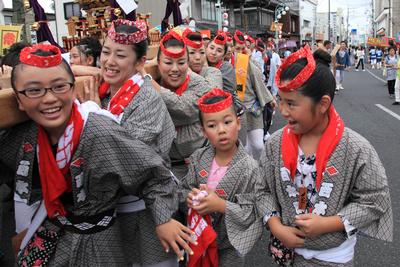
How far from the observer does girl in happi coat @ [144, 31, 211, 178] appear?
3115 millimetres

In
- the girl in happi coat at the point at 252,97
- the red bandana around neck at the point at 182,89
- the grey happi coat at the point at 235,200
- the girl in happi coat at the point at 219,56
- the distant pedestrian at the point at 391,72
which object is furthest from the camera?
the distant pedestrian at the point at 391,72

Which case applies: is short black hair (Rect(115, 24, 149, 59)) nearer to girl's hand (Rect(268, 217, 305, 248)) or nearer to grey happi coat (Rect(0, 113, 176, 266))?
grey happi coat (Rect(0, 113, 176, 266))

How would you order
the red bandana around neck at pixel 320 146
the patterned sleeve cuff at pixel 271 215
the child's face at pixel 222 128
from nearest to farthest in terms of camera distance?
the red bandana around neck at pixel 320 146
the patterned sleeve cuff at pixel 271 215
the child's face at pixel 222 128

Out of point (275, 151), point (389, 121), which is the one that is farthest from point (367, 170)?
point (389, 121)

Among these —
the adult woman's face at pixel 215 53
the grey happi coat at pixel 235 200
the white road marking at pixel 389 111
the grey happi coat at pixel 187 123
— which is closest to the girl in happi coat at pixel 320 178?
the grey happi coat at pixel 235 200

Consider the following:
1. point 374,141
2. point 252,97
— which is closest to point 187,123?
point 252,97

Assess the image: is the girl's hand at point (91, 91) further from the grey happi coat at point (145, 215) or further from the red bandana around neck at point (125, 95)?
the grey happi coat at point (145, 215)

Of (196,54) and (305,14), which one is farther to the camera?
(305,14)

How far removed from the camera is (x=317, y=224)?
76.1 inches

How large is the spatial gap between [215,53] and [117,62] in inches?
112

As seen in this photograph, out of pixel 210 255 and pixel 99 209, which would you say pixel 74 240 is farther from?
pixel 210 255

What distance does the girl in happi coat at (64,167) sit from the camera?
1786mm

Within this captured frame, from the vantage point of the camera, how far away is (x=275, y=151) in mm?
2184

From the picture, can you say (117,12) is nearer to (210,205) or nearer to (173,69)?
(173,69)
